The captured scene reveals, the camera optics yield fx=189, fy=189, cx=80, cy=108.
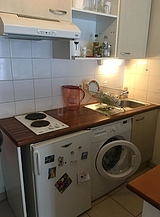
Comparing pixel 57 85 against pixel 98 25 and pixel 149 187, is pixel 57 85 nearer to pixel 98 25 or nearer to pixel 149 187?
pixel 98 25

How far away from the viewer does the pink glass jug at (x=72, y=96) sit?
1948mm

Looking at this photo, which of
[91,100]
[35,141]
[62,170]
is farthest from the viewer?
[91,100]

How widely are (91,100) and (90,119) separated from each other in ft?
2.03

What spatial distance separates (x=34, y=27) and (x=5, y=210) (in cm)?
163

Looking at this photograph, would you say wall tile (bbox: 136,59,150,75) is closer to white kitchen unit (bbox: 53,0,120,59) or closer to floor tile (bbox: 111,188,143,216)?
white kitchen unit (bbox: 53,0,120,59)

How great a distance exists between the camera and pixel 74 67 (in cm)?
203

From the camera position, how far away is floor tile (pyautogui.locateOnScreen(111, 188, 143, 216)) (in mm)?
1780

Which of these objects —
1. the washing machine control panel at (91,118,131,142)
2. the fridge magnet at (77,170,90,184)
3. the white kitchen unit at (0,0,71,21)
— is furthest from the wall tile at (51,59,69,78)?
the fridge magnet at (77,170,90,184)

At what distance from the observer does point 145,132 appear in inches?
84.1

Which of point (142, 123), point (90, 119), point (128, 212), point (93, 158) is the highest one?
point (90, 119)

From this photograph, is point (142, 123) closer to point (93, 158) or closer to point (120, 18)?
point (93, 158)

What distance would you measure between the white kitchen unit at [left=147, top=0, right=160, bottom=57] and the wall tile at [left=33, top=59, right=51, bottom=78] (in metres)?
1.14

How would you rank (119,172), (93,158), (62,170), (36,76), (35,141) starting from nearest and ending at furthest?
(35,141), (62,170), (93,158), (36,76), (119,172)

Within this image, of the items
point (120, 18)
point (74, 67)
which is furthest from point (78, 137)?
point (120, 18)
